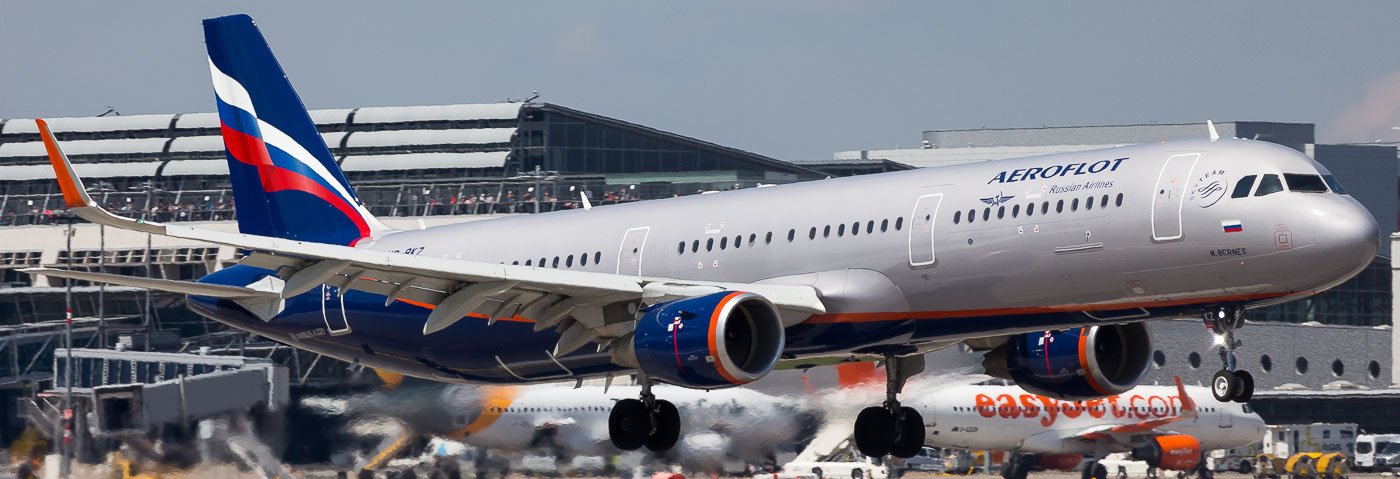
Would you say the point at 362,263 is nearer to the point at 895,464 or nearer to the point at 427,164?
the point at 895,464

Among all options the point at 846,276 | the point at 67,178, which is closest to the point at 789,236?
the point at 846,276

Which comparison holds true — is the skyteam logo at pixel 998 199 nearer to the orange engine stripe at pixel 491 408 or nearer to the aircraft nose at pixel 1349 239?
the aircraft nose at pixel 1349 239

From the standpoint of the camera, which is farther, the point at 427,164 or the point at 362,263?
the point at 427,164

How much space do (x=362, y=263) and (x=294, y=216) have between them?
11009 mm

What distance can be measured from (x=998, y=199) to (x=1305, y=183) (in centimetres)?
426

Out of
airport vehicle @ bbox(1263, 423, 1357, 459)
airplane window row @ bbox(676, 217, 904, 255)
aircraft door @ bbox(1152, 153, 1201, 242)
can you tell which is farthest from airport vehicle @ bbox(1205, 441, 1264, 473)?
aircraft door @ bbox(1152, 153, 1201, 242)

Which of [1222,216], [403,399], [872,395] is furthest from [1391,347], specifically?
[1222,216]

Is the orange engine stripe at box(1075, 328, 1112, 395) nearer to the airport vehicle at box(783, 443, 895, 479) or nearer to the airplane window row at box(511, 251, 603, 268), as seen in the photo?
the airplane window row at box(511, 251, 603, 268)

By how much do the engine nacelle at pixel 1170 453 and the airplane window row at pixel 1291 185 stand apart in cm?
3299

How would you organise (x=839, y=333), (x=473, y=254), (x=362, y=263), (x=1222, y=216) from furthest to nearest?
(x=473, y=254) → (x=839, y=333) → (x=362, y=263) → (x=1222, y=216)

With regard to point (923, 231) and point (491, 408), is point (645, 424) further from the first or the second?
point (491, 408)

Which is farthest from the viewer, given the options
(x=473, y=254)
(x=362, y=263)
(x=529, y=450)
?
(x=529, y=450)

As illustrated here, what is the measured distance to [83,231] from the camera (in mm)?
69375

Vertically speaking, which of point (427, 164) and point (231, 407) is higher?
point (427, 164)
